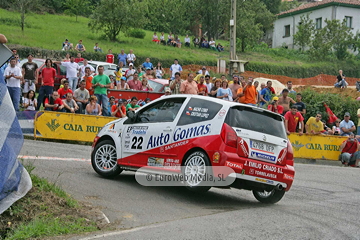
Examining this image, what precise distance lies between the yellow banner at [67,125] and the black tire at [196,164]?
354 inches

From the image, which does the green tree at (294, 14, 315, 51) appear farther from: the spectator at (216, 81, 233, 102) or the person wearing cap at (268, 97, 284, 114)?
the spectator at (216, 81, 233, 102)

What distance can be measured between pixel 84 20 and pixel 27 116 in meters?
55.3

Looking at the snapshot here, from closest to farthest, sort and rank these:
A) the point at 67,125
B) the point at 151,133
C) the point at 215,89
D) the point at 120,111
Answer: the point at 151,133, the point at 67,125, the point at 120,111, the point at 215,89

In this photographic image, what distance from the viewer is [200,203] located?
9062mm

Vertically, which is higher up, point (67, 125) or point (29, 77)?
point (29, 77)

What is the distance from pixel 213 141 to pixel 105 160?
2.82m

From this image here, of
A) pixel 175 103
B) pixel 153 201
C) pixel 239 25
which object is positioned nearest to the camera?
pixel 153 201

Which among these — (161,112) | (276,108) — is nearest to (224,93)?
(276,108)

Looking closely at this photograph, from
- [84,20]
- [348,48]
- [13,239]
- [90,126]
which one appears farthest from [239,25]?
[13,239]

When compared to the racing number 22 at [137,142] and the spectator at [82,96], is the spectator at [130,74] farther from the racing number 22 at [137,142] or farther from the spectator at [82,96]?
the racing number 22 at [137,142]

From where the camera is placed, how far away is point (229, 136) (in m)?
8.77

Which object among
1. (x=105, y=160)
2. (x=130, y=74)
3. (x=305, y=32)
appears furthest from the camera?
(x=305, y=32)

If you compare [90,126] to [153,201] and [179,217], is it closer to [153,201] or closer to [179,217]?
[153,201]

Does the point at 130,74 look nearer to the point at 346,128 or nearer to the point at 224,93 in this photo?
the point at 224,93
